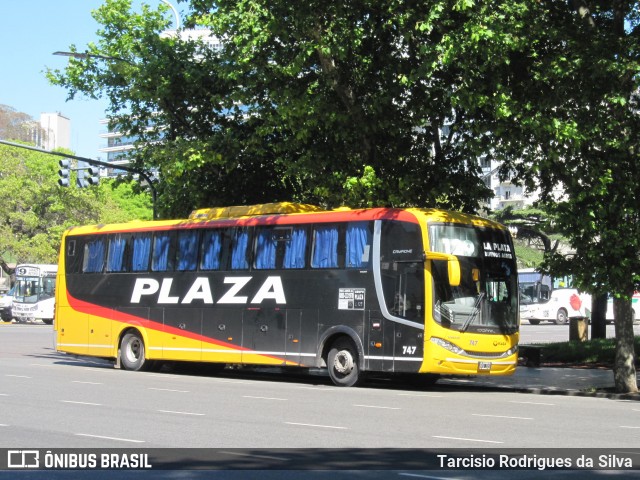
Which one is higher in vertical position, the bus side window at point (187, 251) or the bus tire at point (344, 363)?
the bus side window at point (187, 251)

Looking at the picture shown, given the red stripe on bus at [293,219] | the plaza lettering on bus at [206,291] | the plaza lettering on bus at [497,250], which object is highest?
the red stripe on bus at [293,219]

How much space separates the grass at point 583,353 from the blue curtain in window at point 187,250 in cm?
1053

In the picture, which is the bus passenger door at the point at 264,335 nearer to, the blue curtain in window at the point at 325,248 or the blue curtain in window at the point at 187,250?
the blue curtain in window at the point at 325,248

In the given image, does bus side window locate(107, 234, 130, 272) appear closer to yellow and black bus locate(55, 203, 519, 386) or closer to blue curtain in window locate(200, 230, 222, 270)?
yellow and black bus locate(55, 203, 519, 386)

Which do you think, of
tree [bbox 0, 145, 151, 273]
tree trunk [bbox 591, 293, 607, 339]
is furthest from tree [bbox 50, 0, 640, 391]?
tree [bbox 0, 145, 151, 273]

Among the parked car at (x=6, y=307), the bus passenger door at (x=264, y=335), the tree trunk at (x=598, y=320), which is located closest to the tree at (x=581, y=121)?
the bus passenger door at (x=264, y=335)

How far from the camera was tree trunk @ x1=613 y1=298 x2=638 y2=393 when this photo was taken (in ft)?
65.9

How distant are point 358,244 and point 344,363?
2496 millimetres

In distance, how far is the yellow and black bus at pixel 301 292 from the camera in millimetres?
20719

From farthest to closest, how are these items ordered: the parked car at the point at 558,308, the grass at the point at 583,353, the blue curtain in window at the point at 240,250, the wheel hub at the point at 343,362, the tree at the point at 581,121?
1. the parked car at the point at 558,308
2. the grass at the point at 583,353
3. the blue curtain in window at the point at 240,250
4. the wheel hub at the point at 343,362
5. the tree at the point at 581,121

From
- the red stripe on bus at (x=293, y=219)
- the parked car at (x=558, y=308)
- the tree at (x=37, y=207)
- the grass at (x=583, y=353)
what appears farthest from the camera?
the tree at (x=37, y=207)

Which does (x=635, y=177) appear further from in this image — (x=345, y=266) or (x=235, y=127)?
(x=235, y=127)

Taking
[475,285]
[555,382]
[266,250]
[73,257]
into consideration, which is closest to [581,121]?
[475,285]

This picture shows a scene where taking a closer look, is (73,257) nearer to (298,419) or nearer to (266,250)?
(266,250)
